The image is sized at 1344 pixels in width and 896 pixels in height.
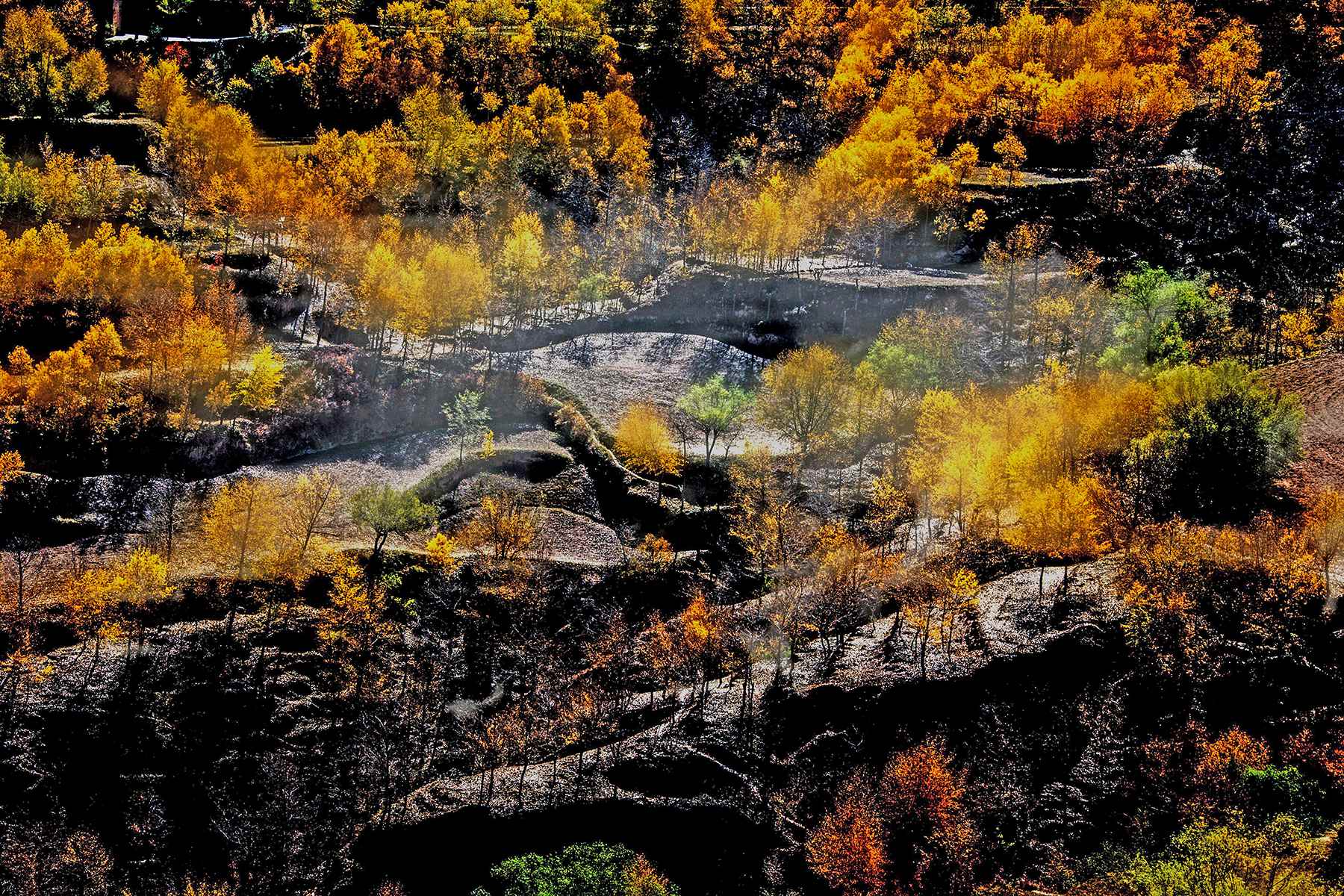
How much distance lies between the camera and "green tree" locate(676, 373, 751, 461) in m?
92.1

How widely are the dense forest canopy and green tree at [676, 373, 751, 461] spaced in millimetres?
330

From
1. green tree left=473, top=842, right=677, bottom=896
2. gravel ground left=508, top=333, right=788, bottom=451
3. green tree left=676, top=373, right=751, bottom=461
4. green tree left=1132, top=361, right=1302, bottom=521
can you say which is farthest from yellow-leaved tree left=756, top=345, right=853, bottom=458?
green tree left=473, top=842, right=677, bottom=896

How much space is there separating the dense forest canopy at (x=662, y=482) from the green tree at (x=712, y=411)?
0.33 meters

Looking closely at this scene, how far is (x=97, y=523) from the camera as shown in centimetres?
8531

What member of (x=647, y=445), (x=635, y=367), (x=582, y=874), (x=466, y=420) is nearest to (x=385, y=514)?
(x=466, y=420)

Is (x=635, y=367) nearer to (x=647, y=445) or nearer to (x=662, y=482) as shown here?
(x=647, y=445)

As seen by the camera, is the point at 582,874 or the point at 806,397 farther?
the point at 806,397

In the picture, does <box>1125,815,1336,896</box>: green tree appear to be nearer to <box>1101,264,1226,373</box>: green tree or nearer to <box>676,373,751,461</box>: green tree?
<box>676,373,751,461</box>: green tree

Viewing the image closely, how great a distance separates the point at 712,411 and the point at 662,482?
22.4 feet

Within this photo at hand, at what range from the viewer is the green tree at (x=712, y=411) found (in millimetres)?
92125

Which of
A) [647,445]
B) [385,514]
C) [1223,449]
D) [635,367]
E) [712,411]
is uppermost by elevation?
[1223,449]

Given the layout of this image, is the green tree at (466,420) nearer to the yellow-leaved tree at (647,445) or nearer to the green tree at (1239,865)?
the yellow-leaved tree at (647,445)

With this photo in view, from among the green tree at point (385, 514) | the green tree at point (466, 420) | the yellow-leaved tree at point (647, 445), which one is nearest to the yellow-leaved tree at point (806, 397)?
the yellow-leaved tree at point (647, 445)

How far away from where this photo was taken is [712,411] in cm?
9181
